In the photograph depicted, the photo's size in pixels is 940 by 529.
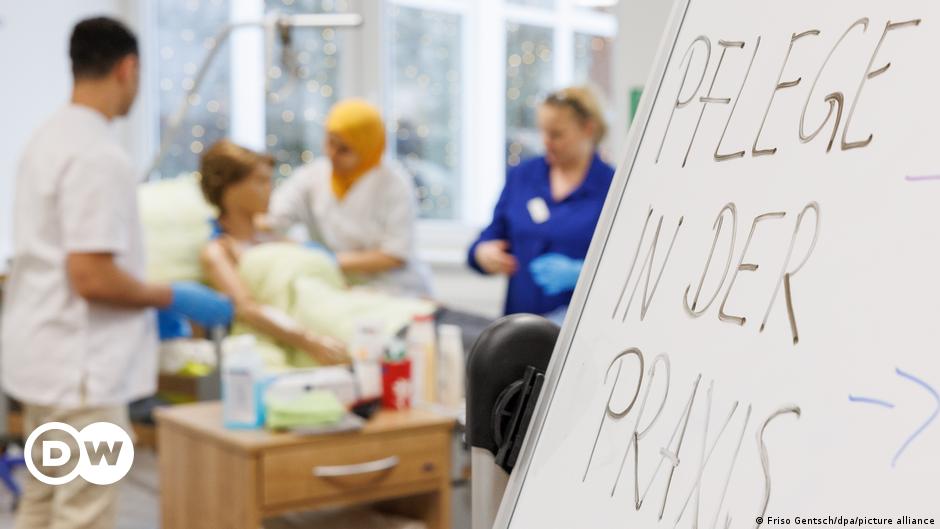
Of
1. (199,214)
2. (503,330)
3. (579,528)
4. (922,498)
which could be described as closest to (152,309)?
(199,214)

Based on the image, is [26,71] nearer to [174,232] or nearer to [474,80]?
[174,232]

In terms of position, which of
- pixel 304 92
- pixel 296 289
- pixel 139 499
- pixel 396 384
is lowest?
pixel 139 499

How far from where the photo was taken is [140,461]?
3.89 metres

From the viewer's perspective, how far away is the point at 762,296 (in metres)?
0.56

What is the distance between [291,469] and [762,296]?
1788 mm

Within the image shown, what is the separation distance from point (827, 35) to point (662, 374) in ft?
0.68

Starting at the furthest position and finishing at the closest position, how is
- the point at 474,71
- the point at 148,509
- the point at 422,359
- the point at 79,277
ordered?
1. the point at 474,71
2. the point at 148,509
3. the point at 422,359
4. the point at 79,277

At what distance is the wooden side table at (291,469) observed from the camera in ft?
7.25

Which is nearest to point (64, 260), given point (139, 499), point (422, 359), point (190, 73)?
point (422, 359)

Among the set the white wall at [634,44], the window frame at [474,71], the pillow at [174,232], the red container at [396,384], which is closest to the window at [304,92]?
the window frame at [474,71]

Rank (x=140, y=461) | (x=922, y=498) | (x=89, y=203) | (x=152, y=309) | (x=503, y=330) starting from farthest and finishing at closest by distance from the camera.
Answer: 1. (x=140, y=461)
2. (x=152, y=309)
3. (x=89, y=203)
4. (x=503, y=330)
5. (x=922, y=498)

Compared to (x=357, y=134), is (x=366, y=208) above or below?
below

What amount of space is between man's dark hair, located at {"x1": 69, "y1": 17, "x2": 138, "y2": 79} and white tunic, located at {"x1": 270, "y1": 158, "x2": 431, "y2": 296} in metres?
1.46

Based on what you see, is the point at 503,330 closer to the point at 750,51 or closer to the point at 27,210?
the point at 750,51
